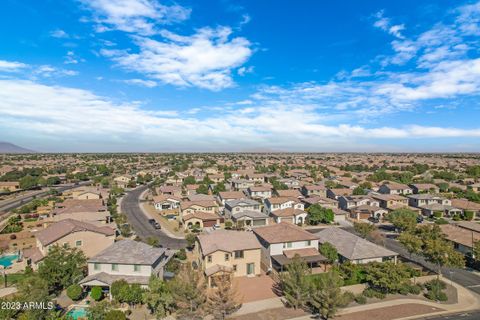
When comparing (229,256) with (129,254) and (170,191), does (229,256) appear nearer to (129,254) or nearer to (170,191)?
(129,254)

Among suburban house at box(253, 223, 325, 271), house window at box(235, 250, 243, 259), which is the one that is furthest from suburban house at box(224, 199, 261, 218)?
house window at box(235, 250, 243, 259)

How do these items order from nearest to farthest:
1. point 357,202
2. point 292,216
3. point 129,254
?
point 129,254 < point 292,216 < point 357,202

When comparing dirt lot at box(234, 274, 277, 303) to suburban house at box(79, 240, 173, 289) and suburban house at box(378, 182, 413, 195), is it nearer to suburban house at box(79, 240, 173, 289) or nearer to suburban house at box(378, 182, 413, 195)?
suburban house at box(79, 240, 173, 289)

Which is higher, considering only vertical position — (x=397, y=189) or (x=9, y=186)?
(x=397, y=189)

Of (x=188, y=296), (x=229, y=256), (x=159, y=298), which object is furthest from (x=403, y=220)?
(x=159, y=298)

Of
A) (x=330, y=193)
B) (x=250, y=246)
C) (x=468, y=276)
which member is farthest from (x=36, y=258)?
(x=330, y=193)

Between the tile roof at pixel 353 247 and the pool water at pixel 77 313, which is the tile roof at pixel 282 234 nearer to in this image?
the tile roof at pixel 353 247

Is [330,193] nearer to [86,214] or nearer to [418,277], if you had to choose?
[418,277]
